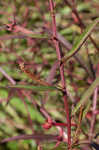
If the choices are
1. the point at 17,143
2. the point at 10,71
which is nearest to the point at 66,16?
the point at 10,71

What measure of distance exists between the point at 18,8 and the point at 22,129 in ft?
2.72

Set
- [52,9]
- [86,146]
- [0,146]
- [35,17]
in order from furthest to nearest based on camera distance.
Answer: [35,17] < [0,146] < [86,146] < [52,9]

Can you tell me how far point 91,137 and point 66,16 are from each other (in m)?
1.43

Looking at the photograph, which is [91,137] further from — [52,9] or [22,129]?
[22,129]

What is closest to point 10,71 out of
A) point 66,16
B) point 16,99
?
point 16,99

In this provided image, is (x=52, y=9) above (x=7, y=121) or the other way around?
above

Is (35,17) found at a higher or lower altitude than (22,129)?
higher

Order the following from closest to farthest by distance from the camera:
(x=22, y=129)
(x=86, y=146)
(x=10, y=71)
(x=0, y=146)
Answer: (x=86, y=146)
(x=0, y=146)
(x=22, y=129)
(x=10, y=71)

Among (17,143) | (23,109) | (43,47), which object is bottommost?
(17,143)

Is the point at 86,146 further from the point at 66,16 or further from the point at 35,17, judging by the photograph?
the point at 35,17

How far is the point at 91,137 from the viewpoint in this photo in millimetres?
986

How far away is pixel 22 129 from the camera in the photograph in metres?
1.83

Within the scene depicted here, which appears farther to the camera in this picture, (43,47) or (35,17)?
(35,17)

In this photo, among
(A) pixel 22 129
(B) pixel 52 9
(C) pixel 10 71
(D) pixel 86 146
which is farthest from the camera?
(C) pixel 10 71
